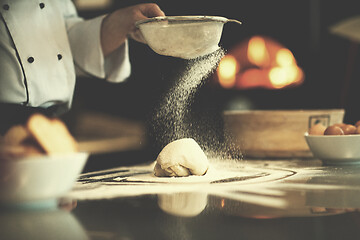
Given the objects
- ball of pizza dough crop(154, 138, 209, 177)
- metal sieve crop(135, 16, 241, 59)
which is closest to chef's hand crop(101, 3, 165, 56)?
metal sieve crop(135, 16, 241, 59)

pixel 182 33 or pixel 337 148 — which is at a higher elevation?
pixel 182 33

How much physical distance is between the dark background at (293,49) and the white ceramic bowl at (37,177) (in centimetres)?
231

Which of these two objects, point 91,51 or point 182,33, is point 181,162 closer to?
point 182,33

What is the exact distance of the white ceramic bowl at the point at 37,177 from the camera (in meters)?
0.65

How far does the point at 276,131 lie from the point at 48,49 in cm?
88

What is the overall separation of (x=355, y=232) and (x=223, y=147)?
105 centimetres

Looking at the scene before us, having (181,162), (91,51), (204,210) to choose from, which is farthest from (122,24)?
(204,210)

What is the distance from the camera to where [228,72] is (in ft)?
10.4

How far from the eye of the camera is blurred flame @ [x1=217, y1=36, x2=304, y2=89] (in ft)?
10.2

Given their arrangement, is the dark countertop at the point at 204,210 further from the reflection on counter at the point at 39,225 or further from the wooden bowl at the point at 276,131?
the wooden bowl at the point at 276,131

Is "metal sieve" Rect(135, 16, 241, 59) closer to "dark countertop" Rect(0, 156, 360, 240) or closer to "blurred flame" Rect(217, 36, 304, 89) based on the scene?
"dark countertop" Rect(0, 156, 360, 240)

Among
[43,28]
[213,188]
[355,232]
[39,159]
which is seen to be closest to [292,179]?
[213,188]

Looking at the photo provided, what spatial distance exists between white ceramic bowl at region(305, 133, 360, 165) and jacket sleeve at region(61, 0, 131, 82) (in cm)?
83

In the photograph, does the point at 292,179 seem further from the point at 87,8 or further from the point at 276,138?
the point at 87,8
